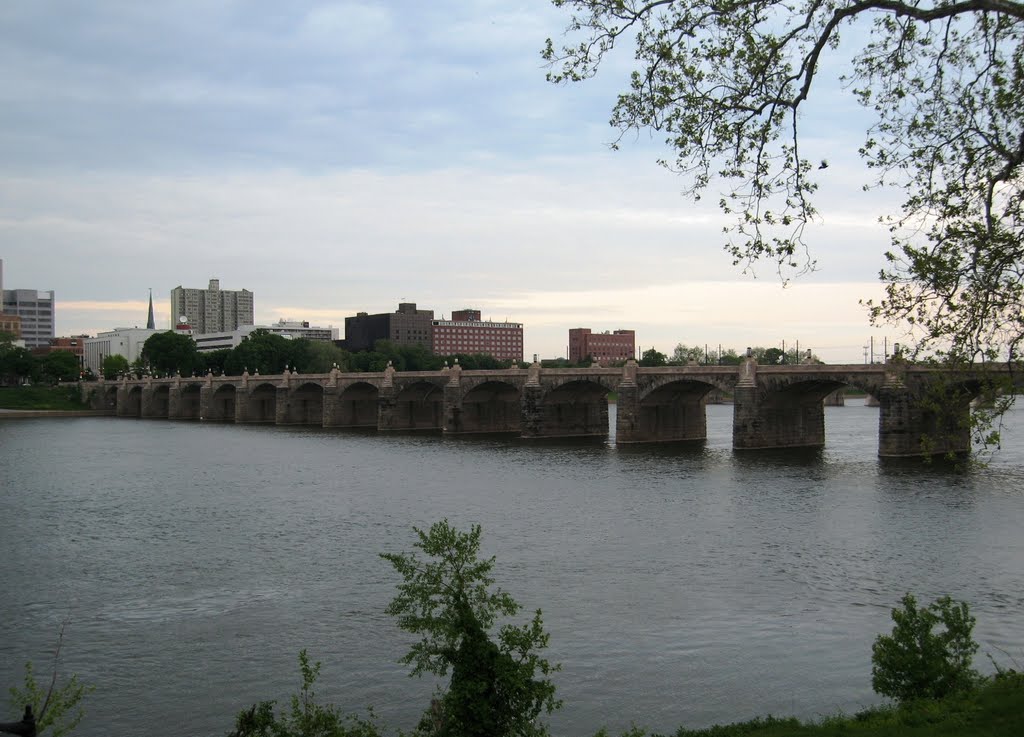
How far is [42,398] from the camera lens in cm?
15612

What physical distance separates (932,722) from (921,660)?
182 cm

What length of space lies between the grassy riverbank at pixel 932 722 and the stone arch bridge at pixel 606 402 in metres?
24.0

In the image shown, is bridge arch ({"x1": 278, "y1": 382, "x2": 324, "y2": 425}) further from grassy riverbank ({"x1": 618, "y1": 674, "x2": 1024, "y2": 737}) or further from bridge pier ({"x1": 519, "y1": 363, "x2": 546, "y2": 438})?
grassy riverbank ({"x1": 618, "y1": 674, "x2": 1024, "y2": 737})

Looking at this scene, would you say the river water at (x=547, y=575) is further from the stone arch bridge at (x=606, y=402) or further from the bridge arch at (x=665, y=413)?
the bridge arch at (x=665, y=413)

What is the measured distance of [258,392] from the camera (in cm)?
12544

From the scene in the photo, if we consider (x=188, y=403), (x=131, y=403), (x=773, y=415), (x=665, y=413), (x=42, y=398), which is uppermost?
(x=773, y=415)

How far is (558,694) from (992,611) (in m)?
12.7

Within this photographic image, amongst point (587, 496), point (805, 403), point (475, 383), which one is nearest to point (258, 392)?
point (475, 383)

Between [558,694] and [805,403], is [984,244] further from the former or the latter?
A: [805,403]

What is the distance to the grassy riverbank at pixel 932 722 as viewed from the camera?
40.3 feet

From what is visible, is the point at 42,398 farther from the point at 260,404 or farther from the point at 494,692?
the point at 494,692

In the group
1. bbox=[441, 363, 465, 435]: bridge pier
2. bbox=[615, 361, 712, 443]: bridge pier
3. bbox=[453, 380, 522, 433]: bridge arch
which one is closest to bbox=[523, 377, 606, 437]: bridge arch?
bbox=[615, 361, 712, 443]: bridge pier

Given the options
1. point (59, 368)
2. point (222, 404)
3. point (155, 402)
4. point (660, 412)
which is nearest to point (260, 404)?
Result: point (222, 404)

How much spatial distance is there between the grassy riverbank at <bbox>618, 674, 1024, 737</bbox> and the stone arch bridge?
78.8 feet
